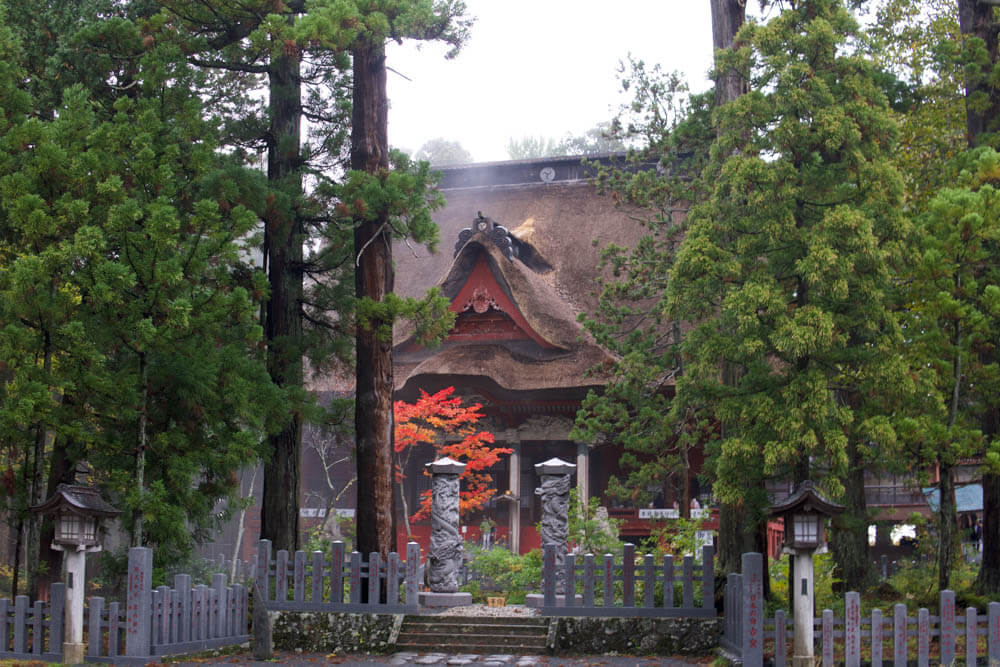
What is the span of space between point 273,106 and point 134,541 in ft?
22.8

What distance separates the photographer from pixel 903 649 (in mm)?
10562

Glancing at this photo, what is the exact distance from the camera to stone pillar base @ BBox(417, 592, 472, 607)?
611 inches

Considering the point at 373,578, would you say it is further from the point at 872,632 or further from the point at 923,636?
the point at 923,636

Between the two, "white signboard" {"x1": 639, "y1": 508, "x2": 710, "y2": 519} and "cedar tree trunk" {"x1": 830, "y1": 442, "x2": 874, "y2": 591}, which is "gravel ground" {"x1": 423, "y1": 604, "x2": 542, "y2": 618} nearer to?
"cedar tree trunk" {"x1": 830, "y1": 442, "x2": 874, "y2": 591}

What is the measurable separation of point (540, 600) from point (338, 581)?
2961 mm

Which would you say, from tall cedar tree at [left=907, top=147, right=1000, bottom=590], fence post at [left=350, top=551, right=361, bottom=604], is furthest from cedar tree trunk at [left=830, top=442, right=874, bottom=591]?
fence post at [left=350, top=551, right=361, bottom=604]

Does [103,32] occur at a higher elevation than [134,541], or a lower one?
higher

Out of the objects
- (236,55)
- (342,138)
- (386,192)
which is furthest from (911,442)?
(236,55)

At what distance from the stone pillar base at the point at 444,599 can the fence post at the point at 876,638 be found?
258 inches

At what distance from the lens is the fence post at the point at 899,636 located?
34.6ft

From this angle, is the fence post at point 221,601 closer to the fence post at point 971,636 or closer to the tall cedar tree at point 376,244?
the tall cedar tree at point 376,244

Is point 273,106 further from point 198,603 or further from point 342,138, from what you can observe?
point 198,603

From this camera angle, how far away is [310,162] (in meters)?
16.5

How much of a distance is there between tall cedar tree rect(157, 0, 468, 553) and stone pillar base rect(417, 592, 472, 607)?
1.49 meters
